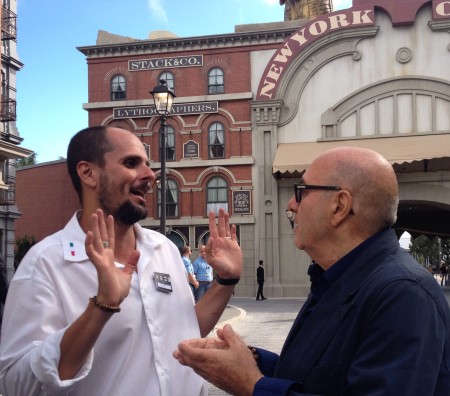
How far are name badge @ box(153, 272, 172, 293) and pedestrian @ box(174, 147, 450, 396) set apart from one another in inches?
20.3

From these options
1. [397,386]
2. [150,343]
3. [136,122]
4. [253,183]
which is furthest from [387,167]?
[136,122]

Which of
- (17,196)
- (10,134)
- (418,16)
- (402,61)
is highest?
(418,16)

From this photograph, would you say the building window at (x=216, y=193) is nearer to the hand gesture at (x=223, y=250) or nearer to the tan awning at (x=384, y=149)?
the tan awning at (x=384, y=149)

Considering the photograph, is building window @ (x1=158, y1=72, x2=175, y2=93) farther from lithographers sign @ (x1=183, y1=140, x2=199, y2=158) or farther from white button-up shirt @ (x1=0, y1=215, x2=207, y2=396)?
white button-up shirt @ (x1=0, y1=215, x2=207, y2=396)

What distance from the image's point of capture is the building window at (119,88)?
30.7 meters

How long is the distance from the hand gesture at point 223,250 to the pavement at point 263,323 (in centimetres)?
522

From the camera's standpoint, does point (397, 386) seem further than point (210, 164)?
No

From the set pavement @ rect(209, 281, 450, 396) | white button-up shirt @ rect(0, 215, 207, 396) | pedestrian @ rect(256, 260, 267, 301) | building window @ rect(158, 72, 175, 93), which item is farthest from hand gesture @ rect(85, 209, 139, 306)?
building window @ rect(158, 72, 175, 93)

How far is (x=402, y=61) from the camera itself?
27516mm

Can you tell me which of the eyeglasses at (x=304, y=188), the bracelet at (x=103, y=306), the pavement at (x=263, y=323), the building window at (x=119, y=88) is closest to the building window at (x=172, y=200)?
the building window at (x=119, y=88)

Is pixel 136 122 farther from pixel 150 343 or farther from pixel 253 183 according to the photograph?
pixel 150 343

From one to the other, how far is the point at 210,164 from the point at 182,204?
2.24m

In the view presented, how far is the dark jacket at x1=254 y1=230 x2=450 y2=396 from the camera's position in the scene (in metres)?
1.89

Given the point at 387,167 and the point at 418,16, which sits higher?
the point at 418,16
